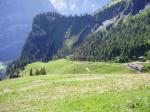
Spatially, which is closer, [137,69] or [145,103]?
[145,103]

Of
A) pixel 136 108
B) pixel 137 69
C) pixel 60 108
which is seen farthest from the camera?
pixel 137 69

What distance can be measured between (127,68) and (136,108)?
537ft

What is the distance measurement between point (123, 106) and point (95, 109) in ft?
8.22

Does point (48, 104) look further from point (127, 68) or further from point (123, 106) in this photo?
point (127, 68)

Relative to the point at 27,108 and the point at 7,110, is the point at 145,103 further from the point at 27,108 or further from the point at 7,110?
the point at 7,110

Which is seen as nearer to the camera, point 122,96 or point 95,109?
point 95,109

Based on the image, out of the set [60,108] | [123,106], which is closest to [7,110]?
[60,108]


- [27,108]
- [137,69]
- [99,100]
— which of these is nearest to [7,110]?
[27,108]

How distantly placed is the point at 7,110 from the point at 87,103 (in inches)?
400

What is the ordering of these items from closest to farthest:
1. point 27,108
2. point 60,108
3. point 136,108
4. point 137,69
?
point 136,108 < point 60,108 < point 27,108 < point 137,69

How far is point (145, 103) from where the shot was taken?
33406 millimetres

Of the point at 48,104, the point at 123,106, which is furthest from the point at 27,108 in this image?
the point at 123,106

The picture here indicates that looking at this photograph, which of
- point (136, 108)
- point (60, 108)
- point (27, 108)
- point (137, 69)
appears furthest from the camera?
point (137, 69)

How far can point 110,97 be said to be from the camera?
3981 cm
